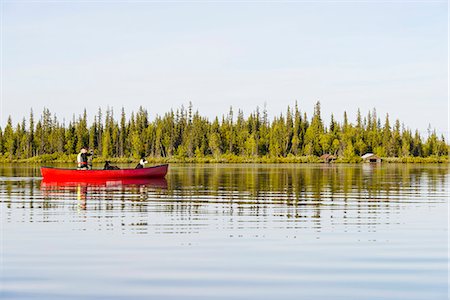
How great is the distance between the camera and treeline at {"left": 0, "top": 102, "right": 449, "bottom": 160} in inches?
5566

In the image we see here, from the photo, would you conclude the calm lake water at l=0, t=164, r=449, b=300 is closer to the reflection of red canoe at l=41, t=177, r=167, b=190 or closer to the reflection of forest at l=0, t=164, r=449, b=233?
the reflection of forest at l=0, t=164, r=449, b=233

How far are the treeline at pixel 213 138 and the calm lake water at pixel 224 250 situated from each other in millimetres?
114604

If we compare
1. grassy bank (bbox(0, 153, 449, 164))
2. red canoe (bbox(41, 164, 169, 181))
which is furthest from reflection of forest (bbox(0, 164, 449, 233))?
grassy bank (bbox(0, 153, 449, 164))

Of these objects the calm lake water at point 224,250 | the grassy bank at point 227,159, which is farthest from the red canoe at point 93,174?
the grassy bank at point 227,159

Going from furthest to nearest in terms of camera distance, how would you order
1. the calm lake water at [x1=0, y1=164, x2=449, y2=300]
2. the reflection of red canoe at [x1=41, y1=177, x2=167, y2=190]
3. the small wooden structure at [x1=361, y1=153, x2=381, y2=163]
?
the small wooden structure at [x1=361, y1=153, x2=381, y2=163] → the reflection of red canoe at [x1=41, y1=177, x2=167, y2=190] → the calm lake water at [x1=0, y1=164, x2=449, y2=300]

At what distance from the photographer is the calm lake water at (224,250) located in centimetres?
1134

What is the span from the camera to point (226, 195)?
31.9 metres

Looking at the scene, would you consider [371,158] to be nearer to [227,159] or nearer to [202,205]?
[227,159]

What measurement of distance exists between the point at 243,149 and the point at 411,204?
11578cm

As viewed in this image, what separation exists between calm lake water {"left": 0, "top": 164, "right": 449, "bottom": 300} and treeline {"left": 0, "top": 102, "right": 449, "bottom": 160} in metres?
115

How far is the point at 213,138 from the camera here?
139500 mm

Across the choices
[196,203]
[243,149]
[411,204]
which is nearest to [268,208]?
[196,203]

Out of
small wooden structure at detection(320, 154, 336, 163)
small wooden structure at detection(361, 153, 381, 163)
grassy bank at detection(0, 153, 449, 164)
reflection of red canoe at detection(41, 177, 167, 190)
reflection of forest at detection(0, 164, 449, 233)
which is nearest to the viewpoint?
reflection of forest at detection(0, 164, 449, 233)

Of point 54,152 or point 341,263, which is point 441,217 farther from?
point 54,152
